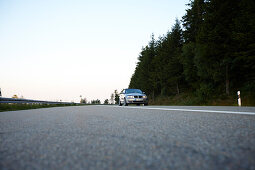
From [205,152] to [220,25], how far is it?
878 inches

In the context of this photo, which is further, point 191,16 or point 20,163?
point 191,16

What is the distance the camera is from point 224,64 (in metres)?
21.8

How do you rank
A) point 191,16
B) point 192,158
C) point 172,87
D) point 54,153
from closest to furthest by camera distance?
point 192,158 → point 54,153 → point 191,16 → point 172,87

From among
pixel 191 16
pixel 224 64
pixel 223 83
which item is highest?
pixel 191 16

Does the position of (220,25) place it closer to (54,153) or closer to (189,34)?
(189,34)

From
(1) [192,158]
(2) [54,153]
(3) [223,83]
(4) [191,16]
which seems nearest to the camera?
(1) [192,158]

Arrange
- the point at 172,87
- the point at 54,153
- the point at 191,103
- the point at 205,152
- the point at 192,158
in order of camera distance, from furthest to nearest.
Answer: the point at 172,87 → the point at 191,103 → the point at 54,153 → the point at 205,152 → the point at 192,158

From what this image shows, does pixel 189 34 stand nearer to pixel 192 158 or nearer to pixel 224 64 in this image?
pixel 224 64

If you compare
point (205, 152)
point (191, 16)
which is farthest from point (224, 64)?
point (205, 152)

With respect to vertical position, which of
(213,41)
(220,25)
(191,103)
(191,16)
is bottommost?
(191,103)

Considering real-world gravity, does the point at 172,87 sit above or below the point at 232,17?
below

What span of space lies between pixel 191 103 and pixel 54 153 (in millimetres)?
23611

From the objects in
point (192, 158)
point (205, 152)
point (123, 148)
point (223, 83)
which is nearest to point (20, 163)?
point (123, 148)

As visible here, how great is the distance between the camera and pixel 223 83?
2627 centimetres
